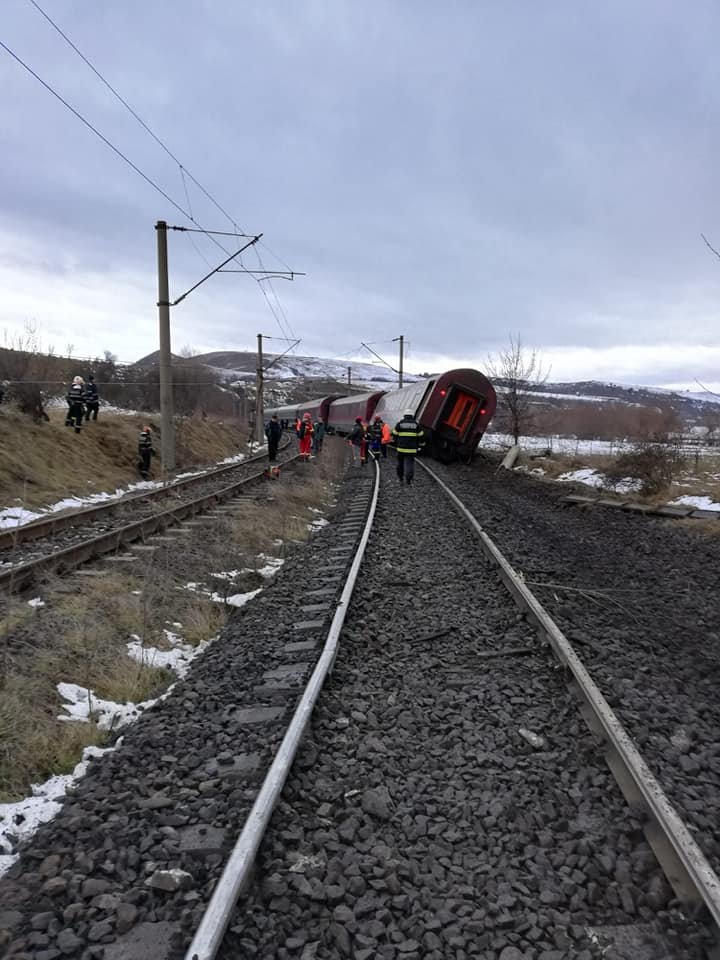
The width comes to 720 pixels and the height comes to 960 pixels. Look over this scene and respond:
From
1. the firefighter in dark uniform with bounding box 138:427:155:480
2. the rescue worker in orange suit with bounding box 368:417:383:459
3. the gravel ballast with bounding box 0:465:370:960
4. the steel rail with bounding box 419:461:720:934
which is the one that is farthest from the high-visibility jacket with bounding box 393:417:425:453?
the gravel ballast with bounding box 0:465:370:960

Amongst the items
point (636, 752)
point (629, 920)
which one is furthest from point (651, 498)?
point (629, 920)

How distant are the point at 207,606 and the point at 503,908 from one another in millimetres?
4710

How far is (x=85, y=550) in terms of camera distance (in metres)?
8.32

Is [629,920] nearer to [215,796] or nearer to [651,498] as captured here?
[215,796]

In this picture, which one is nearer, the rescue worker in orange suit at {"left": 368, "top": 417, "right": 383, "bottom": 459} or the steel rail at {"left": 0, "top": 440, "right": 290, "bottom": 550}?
the steel rail at {"left": 0, "top": 440, "right": 290, "bottom": 550}

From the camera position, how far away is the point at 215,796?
301 centimetres

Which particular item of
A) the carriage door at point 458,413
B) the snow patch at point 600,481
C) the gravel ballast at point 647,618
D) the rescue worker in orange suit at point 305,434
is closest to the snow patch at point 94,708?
the gravel ballast at point 647,618

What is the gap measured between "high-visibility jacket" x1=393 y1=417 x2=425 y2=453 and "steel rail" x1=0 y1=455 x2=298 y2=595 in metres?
5.08

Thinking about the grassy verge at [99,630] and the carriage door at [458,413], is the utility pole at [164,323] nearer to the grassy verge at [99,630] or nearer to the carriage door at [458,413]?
the grassy verge at [99,630]

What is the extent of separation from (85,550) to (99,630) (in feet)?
10.6

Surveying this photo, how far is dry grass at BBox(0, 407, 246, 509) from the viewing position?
14.1 m

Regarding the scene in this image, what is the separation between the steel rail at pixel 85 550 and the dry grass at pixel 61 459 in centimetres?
266

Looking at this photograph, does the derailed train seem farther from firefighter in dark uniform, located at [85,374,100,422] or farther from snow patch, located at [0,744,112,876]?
snow patch, located at [0,744,112,876]

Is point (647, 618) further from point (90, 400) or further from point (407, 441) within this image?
point (90, 400)
